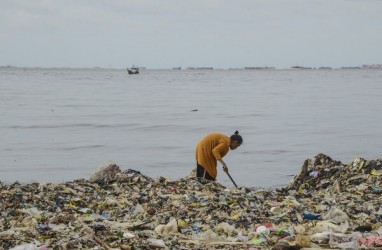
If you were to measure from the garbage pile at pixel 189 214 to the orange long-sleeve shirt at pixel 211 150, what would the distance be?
0.35 metres

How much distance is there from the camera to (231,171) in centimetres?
1694

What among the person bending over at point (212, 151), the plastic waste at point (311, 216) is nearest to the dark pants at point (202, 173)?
the person bending over at point (212, 151)

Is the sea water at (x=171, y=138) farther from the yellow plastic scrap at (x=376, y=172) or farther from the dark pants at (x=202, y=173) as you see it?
the yellow plastic scrap at (x=376, y=172)

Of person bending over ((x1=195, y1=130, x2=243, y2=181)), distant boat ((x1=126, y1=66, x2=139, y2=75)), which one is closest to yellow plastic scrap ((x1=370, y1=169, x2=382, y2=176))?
person bending over ((x1=195, y1=130, x2=243, y2=181))

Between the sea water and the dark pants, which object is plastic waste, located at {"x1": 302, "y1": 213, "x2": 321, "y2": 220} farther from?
the sea water

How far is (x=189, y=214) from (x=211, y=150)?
10.2ft

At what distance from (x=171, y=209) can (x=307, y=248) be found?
2781 millimetres

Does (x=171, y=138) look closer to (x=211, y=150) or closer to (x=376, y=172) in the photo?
(x=211, y=150)

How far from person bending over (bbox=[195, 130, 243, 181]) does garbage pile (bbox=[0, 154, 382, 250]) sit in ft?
0.94

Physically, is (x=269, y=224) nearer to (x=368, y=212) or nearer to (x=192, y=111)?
(x=368, y=212)

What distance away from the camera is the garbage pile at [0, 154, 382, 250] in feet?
21.7

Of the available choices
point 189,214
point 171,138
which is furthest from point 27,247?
point 171,138

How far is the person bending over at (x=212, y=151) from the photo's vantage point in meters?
11.0

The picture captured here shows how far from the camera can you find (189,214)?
8320 mm
